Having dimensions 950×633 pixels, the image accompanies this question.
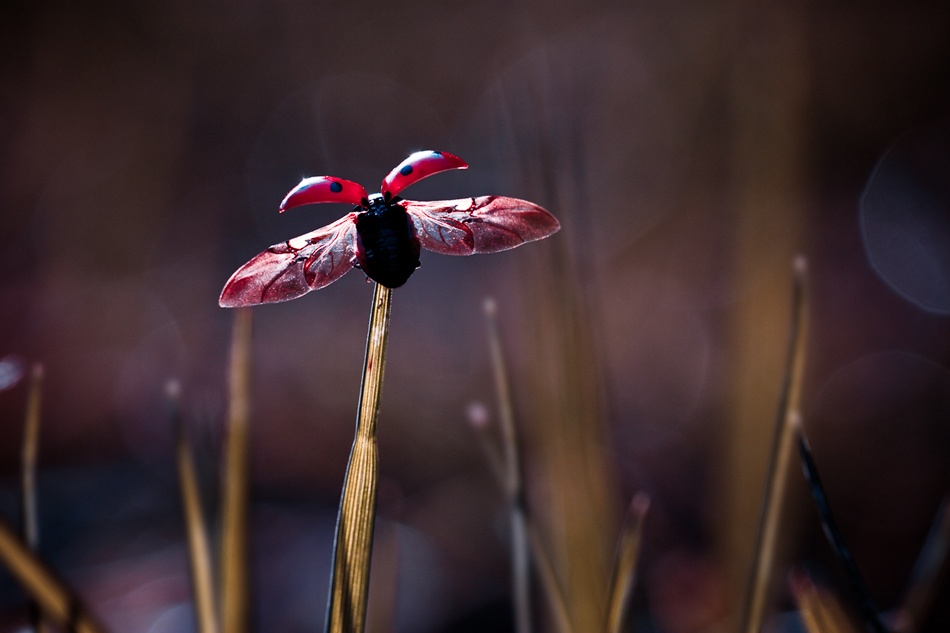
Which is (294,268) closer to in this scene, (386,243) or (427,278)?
(386,243)

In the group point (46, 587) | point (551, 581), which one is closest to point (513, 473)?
point (551, 581)

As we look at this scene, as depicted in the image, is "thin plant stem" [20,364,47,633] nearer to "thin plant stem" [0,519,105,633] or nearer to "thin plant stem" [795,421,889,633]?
"thin plant stem" [0,519,105,633]

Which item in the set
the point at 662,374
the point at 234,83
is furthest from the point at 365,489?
the point at 234,83

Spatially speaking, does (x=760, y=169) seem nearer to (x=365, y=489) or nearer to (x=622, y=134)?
(x=365, y=489)

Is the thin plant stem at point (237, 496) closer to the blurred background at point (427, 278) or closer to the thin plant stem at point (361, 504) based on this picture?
the thin plant stem at point (361, 504)

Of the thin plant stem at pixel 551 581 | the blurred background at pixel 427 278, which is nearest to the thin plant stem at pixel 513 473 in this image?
the thin plant stem at pixel 551 581

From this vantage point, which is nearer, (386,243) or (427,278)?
(386,243)
